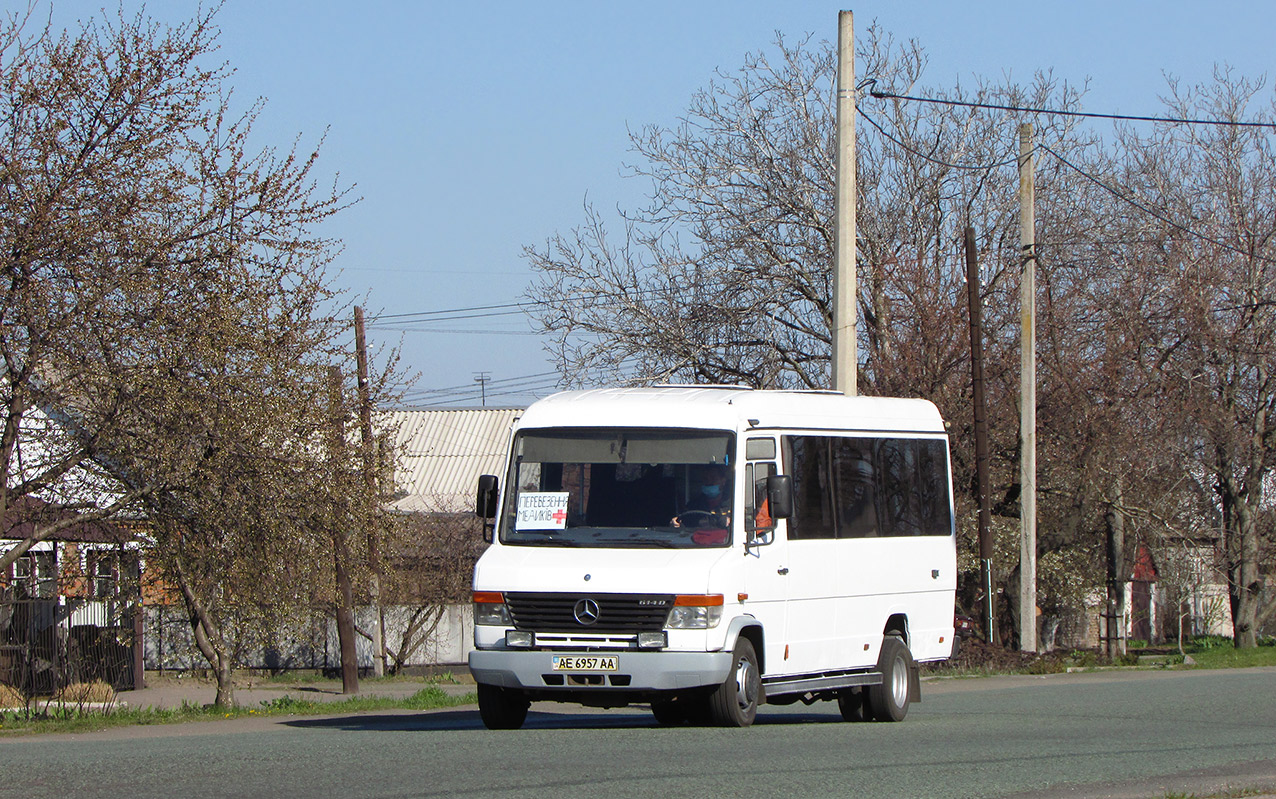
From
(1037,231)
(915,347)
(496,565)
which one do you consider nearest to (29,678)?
(496,565)

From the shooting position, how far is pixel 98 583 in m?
19.2

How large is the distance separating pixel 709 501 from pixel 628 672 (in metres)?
1.57

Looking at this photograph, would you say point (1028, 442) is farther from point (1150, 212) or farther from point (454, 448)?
point (454, 448)

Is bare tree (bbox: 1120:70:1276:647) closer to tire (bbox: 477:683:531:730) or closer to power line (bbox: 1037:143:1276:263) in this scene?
power line (bbox: 1037:143:1276:263)

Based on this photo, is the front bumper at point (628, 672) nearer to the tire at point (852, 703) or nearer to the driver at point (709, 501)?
the driver at point (709, 501)

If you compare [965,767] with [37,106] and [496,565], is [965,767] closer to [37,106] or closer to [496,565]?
Result: [496,565]

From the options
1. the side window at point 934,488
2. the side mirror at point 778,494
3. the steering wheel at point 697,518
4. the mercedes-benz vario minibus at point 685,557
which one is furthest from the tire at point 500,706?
the side window at point 934,488

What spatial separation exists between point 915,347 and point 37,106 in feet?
61.0

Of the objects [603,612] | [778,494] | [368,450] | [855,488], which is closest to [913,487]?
[855,488]

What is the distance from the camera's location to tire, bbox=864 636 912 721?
575 inches

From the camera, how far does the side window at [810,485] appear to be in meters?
13.4

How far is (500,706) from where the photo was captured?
41.4 ft

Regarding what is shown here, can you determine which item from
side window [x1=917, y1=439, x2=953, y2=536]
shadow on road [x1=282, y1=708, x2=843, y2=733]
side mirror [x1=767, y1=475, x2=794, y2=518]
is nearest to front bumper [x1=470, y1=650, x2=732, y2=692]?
shadow on road [x1=282, y1=708, x2=843, y2=733]

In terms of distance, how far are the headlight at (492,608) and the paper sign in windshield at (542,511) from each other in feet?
2.22
